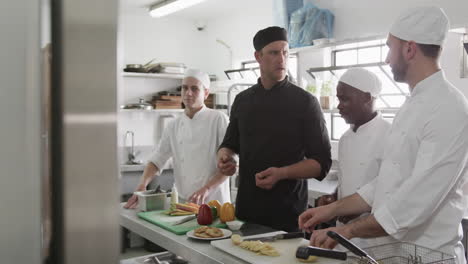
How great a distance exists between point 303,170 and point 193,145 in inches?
42.9

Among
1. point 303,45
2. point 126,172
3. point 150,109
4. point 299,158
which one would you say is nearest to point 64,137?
point 299,158

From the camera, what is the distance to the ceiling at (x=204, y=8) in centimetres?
563

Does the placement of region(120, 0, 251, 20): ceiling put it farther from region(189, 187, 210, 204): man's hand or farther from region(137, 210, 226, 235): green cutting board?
region(137, 210, 226, 235): green cutting board

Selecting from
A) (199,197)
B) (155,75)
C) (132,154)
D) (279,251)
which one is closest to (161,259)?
(199,197)

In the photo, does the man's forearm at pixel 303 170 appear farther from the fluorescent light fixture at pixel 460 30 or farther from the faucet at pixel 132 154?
the faucet at pixel 132 154

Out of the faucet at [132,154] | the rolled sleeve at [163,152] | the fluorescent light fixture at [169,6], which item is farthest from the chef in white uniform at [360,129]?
the faucet at [132,154]

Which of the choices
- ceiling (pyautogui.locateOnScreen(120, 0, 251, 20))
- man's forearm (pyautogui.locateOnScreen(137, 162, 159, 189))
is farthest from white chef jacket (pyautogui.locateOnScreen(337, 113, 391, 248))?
ceiling (pyautogui.locateOnScreen(120, 0, 251, 20))

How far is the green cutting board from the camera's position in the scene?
6.37 feet

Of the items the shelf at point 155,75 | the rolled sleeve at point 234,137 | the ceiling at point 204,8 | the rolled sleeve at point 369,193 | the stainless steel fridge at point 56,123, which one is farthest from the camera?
the shelf at point 155,75

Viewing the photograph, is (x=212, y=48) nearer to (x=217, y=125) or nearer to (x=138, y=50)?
(x=138, y=50)

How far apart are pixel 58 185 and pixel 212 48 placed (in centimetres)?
650

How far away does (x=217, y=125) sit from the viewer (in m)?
3.02

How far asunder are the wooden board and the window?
7.42ft

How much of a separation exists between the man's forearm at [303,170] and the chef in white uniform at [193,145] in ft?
2.95
